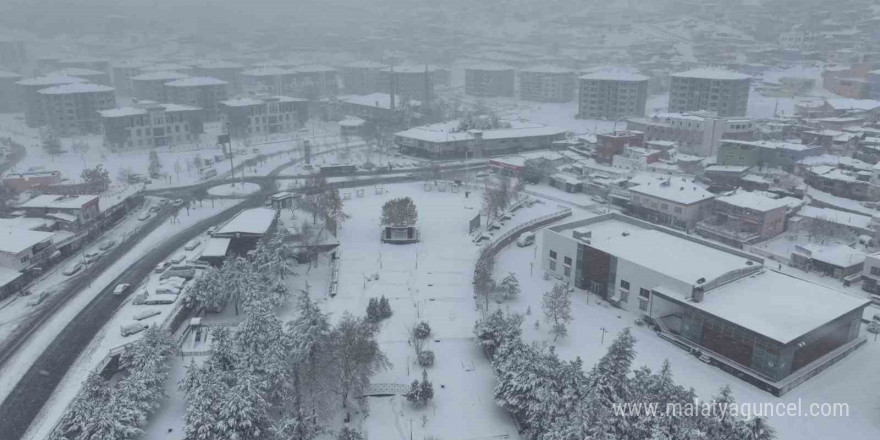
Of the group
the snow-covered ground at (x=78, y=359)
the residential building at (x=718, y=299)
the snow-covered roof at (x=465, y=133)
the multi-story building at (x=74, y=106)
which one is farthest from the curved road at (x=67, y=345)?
the multi-story building at (x=74, y=106)

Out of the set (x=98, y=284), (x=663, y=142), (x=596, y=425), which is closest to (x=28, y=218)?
(x=98, y=284)

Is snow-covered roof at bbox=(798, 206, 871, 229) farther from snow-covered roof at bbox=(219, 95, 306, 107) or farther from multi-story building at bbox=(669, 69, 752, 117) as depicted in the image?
snow-covered roof at bbox=(219, 95, 306, 107)

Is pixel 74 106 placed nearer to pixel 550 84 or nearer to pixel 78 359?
pixel 78 359

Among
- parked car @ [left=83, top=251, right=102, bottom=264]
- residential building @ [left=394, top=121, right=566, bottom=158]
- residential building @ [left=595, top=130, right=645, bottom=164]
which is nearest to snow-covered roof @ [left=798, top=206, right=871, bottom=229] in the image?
residential building @ [left=595, top=130, right=645, bottom=164]

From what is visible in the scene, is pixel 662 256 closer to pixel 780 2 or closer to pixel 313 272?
pixel 313 272

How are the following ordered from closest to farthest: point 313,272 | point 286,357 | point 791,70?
point 286,357 < point 313,272 < point 791,70

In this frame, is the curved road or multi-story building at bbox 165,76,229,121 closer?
the curved road

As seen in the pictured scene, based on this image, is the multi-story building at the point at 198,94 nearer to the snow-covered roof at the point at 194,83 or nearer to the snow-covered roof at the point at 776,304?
the snow-covered roof at the point at 194,83
